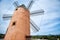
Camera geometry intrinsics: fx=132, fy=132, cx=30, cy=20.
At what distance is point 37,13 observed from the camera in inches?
573

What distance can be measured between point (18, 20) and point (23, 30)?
123 centimetres

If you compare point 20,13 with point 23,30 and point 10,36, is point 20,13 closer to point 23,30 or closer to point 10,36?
point 23,30

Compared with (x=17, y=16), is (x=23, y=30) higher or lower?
lower

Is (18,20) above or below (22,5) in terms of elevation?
below

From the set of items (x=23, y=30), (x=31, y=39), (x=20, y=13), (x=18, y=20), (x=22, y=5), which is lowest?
(x=31, y=39)

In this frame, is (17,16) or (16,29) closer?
(16,29)

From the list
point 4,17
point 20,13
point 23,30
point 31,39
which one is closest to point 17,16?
point 20,13

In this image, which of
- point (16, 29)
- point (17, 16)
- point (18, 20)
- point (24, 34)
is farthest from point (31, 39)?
point (17, 16)

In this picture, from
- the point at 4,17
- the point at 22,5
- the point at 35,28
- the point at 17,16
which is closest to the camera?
the point at 17,16

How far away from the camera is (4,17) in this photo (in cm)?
1501

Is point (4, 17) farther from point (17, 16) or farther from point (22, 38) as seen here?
point (22, 38)

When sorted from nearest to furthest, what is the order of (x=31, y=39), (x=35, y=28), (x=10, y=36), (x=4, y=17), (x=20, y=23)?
(x=10, y=36) → (x=31, y=39) → (x=20, y=23) → (x=35, y=28) → (x=4, y=17)

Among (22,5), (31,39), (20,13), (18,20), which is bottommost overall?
(31,39)

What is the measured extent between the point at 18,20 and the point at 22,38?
210 centimetres
